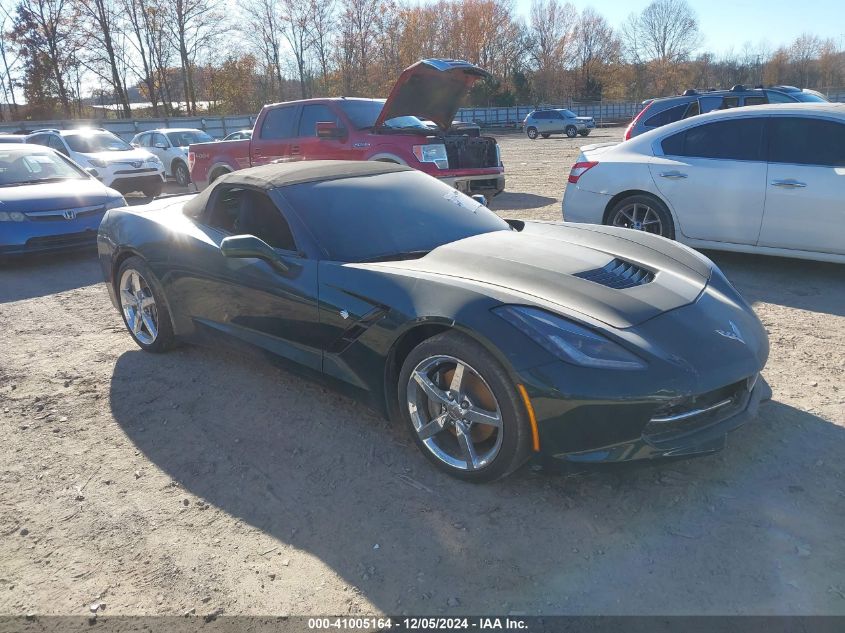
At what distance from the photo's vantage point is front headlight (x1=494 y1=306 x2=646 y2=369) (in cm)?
248

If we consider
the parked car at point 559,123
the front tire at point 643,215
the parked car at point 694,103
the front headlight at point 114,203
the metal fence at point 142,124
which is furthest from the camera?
the parked car at point 559,123

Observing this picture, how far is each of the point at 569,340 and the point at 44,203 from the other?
748 centimetres

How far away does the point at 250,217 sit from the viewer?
3920 mm

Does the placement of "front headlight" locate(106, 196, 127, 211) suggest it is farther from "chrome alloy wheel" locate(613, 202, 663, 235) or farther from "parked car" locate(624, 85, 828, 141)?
"parked car" locate(624, 85, 828, 141)

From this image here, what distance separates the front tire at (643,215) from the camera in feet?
20.0

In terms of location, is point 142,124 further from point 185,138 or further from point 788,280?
point 788,280

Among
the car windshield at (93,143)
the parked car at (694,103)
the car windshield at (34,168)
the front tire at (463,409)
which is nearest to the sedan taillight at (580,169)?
the front tire at (463,409)

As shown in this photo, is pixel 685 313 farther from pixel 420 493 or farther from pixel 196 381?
pixel 196 381

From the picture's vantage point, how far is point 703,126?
5.98 metres

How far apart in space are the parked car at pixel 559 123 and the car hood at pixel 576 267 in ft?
109

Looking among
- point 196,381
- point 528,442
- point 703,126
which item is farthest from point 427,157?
point 528,442

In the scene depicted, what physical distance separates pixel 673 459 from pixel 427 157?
7.29 m

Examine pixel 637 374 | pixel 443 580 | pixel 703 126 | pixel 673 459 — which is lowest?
pixel 443 580

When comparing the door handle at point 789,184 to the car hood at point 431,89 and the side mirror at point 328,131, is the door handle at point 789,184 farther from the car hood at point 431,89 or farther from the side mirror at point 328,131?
the side mirror at point 328,131
